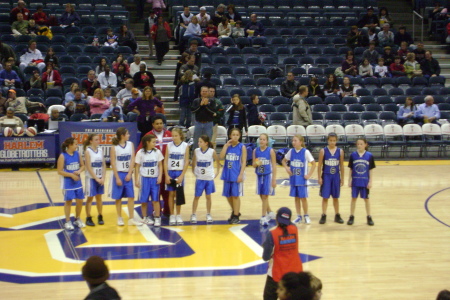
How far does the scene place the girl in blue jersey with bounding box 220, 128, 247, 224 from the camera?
11.0 m

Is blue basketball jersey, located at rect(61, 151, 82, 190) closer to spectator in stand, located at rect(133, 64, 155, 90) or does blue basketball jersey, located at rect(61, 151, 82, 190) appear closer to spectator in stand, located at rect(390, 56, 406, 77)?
spectator in stand, located at rect(133, 64, 155, 90)

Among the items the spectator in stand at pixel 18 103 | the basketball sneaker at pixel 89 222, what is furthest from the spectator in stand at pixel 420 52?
the basketball sneaker at pixel 89 222

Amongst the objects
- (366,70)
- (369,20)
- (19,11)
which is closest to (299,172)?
(366,70)

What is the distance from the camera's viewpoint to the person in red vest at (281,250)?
6.33 meters

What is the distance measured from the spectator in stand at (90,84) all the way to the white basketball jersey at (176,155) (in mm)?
7851

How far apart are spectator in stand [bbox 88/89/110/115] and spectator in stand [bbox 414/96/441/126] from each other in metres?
8.59

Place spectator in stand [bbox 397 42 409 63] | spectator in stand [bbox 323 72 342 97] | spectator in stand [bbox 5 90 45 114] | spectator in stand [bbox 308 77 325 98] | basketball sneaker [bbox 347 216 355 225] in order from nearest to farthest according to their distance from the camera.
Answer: basketball sneaker [bbox 347 216 355 225] → spectator in stand [bbox 5 90 45 114] → spectator in stand [bbox 308 77 325 98] → spectator in stand [bbox 323 72 342 97] → spectator in stand [bbox 397 42 409 63]

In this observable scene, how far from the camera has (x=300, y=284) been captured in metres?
4.38

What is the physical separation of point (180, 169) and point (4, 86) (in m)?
8.93

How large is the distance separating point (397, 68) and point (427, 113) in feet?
9.72

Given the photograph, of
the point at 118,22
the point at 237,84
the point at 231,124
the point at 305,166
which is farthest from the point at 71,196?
the point at 118,22

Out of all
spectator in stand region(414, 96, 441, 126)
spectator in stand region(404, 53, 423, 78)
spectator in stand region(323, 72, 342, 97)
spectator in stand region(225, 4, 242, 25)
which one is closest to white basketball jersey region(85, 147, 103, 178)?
spectator in stand region(323, 72, 342, 97)

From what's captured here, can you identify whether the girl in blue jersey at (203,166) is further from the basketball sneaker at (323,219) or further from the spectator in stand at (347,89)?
the spectator in stand at (347,89)

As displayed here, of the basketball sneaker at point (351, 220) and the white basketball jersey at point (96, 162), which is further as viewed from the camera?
the basketball sneaker at point (351, 220)
